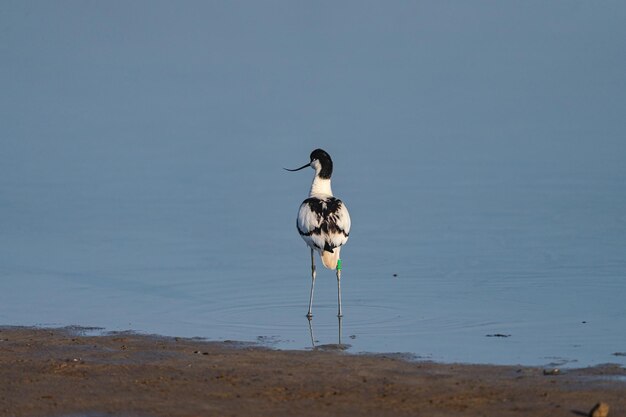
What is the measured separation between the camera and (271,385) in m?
9.58

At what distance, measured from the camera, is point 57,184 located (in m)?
21.5

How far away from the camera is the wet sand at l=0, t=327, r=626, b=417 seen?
887cm

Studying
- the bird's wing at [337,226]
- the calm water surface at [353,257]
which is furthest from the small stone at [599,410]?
the bird's wing at [337,226]

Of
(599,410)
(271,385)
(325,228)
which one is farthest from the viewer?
(325,228)

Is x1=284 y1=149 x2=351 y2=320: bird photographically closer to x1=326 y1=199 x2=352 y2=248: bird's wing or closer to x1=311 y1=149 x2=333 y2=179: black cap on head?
x1=326 y1=199 x2=352 y2=248: bird's wing

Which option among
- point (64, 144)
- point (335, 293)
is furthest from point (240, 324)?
point (64, 144)

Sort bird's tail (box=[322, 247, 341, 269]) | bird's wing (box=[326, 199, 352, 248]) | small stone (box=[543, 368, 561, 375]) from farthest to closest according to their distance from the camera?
bird's wing (box=[326, 199, 352, 248]), bird's tail (box=[322, 247, 341, 269]), small stone (box=[543, 368, 561, 375])

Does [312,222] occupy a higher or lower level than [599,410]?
higher

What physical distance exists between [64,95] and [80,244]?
1189 centimetres

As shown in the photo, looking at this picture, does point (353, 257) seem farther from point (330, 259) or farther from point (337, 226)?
point (330, 259)

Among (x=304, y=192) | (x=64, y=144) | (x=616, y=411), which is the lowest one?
(x=616, y=411)

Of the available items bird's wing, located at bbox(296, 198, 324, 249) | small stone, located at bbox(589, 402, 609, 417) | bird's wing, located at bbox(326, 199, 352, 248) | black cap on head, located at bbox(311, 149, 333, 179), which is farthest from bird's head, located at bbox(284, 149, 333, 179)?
small stone, located at bbox(589, 402, 609, 417)

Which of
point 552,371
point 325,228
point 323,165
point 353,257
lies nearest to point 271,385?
point 552,371

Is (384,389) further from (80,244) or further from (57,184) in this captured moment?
(57,184)
